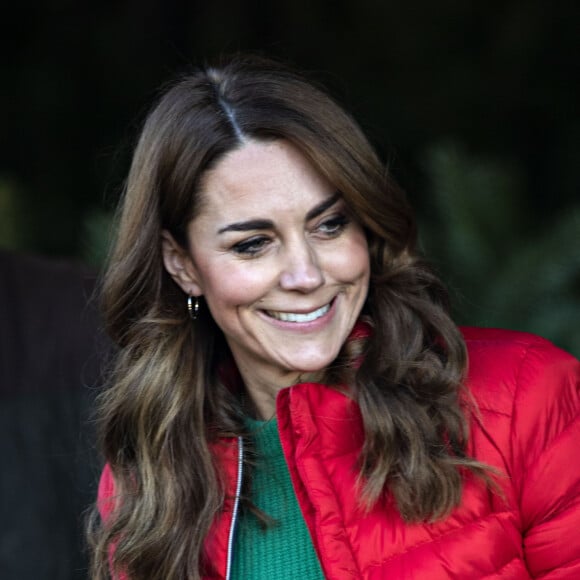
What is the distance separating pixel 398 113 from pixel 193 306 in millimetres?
2402

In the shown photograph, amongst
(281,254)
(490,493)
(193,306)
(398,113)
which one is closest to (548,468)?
(490,493)

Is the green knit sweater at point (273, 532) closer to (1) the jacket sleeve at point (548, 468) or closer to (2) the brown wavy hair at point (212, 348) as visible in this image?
(2) the brown wavy hair at point (212, 348)

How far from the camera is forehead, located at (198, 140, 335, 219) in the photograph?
94.8 inches

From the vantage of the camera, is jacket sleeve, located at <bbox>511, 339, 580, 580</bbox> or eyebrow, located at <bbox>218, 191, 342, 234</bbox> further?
eyebrow, located at <bbox>218, 191, 342, 234</bbox>

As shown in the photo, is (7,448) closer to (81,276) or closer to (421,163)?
(81,276)

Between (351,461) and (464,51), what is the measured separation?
267cm

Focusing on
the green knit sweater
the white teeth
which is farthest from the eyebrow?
Answer: the green knit sweater

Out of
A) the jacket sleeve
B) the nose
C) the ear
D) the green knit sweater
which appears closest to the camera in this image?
the jacket sleeve

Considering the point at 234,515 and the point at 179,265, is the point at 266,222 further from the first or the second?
the point at 234,515

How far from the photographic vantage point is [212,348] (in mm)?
2793

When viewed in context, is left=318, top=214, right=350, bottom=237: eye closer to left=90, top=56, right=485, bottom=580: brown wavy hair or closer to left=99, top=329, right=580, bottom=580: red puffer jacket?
left=90, top=56, right=485, bottom=580: brown wavy hair

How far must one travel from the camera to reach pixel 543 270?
381 cm

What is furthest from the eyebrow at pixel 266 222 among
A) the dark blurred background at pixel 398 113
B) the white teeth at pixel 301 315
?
the dark blurred background at pixel 398 113

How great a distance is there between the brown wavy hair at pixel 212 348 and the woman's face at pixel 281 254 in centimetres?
4
